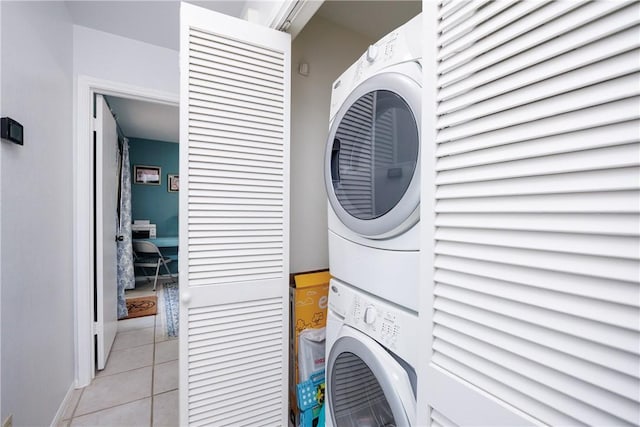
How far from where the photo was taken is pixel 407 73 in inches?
31.8

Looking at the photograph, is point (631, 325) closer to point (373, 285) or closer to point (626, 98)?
point (626, 98)

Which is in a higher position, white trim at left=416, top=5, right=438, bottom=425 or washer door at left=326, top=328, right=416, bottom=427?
white trim at left=416, top=5, right=438, bottom=425

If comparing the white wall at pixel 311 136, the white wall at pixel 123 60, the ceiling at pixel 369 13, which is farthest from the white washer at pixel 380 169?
the white wall at pixel 123 60

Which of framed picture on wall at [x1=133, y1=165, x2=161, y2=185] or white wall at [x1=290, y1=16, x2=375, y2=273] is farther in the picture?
framed picture on wall at [x1=133, y1=165, x2=161, y2=185]

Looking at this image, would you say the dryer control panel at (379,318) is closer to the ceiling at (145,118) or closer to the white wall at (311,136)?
the white wall at (311,136)

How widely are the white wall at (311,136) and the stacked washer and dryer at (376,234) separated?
65 cm

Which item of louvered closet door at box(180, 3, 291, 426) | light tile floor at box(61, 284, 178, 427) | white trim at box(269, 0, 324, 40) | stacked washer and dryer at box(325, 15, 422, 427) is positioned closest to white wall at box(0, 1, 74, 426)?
light tile floor at box(61, 284, 178, 427)

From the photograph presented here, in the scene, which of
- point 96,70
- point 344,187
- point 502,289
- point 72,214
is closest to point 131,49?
point 96,70

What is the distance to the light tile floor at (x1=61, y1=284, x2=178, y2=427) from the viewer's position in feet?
5.49

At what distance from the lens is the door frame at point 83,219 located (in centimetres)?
192

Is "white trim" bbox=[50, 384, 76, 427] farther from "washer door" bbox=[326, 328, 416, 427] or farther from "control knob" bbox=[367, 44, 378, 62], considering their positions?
"control knob" bbox=[367, 44, 378, 62]

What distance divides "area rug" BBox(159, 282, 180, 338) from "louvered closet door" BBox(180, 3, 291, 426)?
173 centimetres

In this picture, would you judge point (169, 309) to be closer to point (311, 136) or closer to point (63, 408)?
point (63, 408)

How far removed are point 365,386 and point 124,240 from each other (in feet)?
11.6
